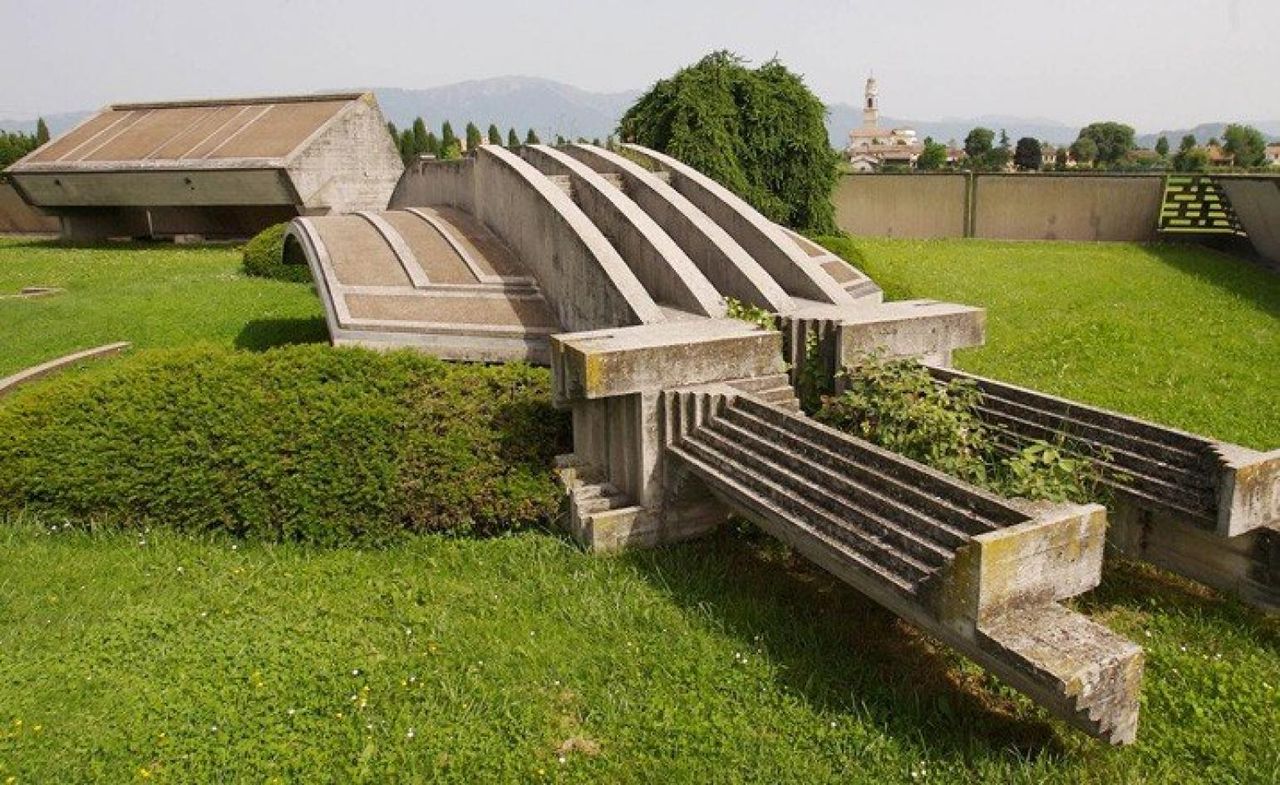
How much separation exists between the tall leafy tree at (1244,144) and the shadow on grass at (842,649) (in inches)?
2910

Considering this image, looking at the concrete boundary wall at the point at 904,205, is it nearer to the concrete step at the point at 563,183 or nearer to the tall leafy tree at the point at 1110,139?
the concrete step at the point at 563,183

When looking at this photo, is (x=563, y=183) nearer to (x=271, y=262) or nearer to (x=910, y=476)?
(x=910, y=476)

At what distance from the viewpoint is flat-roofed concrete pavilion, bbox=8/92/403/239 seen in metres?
22.1

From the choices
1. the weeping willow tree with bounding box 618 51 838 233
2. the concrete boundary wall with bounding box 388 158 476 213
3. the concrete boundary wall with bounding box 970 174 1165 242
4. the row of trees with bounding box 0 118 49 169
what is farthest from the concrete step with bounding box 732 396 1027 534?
the row of trees with bounding box 0 118 49 169

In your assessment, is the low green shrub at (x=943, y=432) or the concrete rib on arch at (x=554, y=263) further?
the concrete rib on arch at (x=554, y=263)

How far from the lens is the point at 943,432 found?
524 centimetres

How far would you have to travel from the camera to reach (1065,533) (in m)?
3.72

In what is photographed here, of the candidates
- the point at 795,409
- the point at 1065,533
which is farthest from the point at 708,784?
the point at 795,409

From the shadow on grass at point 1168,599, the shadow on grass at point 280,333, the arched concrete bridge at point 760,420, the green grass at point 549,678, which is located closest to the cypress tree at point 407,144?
the shadow on grass at point 280,333

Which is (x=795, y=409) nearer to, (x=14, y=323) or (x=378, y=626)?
(x=378, y=626)

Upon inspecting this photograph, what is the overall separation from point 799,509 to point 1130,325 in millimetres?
9909

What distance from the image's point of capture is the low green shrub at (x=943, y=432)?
463 centimetres

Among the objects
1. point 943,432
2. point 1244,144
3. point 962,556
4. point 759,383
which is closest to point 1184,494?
point 943,432

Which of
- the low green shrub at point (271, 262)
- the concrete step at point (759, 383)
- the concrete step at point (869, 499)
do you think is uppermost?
the low green shrub at point (271, 262)
